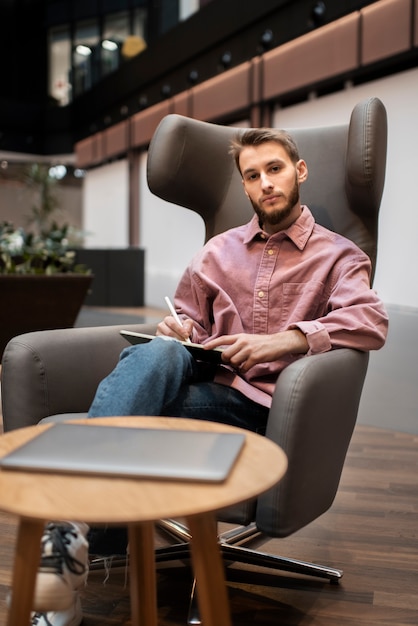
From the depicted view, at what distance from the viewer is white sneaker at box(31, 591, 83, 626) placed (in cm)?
153

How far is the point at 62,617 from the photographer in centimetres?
159

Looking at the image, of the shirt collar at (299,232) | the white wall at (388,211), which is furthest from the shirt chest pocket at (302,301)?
the white wall at (388,211)

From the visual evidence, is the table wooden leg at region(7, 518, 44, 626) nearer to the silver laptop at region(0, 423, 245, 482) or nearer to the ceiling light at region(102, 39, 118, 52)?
the silver laptop at region(0, 423, 245, 482)

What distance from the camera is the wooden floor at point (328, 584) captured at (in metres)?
1.74

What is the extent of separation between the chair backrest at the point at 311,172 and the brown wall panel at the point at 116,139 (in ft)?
25.7

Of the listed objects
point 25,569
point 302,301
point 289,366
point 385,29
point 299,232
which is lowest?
point 25,569

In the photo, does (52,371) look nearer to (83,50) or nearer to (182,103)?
(182,103)

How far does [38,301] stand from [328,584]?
297cm

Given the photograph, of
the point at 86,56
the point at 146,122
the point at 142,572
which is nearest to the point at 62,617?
the point at 142,572

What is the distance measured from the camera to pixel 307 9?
17.4 feet

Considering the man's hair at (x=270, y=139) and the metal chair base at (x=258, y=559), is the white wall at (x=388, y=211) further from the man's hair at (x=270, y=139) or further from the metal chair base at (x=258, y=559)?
the metal chair base at (x=258, y=559)

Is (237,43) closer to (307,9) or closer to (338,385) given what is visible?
(307,9)

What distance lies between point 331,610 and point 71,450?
99 centimetres

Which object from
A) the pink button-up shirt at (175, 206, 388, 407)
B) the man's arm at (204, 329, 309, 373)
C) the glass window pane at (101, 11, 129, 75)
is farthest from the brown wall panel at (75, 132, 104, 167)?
the man's arm at (204, 329, 309, 373)
